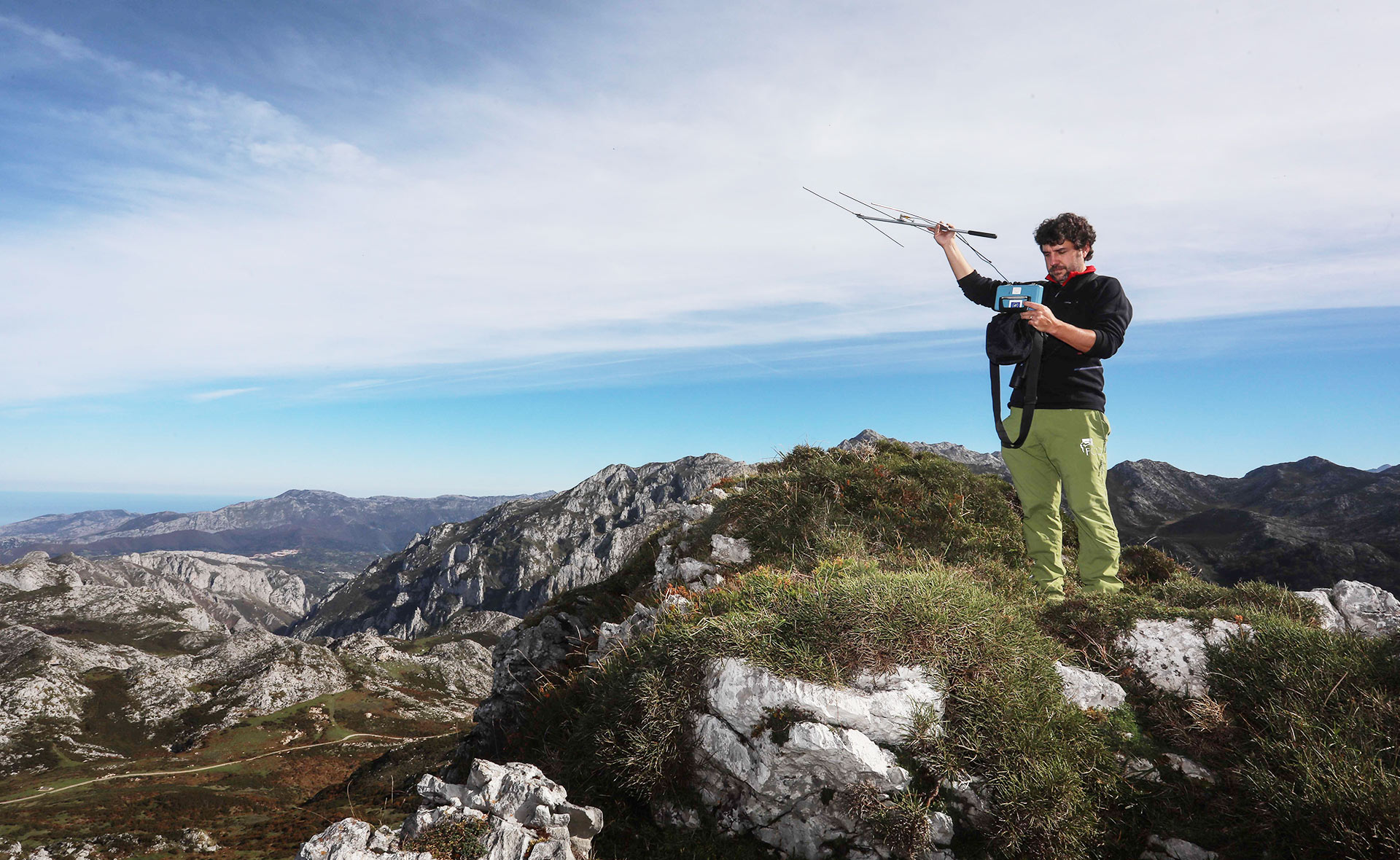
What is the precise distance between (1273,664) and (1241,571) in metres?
165

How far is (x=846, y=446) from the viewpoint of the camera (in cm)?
1639

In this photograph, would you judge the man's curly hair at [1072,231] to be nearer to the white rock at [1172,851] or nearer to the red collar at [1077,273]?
the red collar at [1077,273]

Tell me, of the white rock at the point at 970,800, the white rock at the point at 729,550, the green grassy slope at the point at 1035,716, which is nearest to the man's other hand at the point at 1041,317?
the green grassy slope at the point at 1035,716

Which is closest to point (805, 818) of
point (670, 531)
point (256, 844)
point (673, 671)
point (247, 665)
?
point (673, 671)

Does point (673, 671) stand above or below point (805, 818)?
above

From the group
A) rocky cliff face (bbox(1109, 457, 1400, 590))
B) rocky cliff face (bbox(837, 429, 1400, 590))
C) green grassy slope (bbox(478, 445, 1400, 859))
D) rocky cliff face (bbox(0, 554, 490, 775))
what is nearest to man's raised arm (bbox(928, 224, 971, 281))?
green grassy slope (bbox(478, 445, 1400, 859))

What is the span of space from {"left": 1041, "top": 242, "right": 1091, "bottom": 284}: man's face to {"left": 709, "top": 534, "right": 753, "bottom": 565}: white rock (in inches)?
281

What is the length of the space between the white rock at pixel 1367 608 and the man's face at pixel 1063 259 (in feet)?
18.7

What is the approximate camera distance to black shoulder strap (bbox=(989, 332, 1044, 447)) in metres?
8.63

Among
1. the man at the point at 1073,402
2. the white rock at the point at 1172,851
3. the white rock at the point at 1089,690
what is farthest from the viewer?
the man at the point at 1073,402

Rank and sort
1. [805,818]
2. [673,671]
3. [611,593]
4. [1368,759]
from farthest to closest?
[611,593]
[673,671]
[805,818]
[1368,759]

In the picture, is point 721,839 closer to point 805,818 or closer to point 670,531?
point 805,818

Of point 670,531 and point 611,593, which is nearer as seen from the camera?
point 611,593

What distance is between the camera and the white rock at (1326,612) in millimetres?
8047
